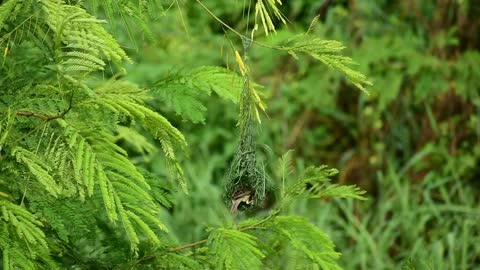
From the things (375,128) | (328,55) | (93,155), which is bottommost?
(375,128)

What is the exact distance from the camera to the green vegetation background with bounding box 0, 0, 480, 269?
553 centimetres

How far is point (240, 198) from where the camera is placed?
246 centimetres

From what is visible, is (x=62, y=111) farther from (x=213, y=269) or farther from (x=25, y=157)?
(x=213, y=269)

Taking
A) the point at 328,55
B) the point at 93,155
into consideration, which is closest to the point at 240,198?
the point at 328,55

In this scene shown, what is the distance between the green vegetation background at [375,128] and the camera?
553 cm

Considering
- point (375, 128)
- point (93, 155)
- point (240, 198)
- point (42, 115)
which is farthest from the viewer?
point (375, 128)

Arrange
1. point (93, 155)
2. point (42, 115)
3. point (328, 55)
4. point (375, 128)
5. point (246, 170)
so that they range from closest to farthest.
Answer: point (93, 155)
point (42, 115)
point (328, 55)
point (246, 170)
point (375, 128)

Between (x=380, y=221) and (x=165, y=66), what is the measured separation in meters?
1.87

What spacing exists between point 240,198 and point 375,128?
13.2 ft

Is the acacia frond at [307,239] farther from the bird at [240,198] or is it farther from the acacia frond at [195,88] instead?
the acacia frond at [195,88]

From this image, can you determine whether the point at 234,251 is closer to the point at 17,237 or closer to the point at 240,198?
the point at 240,198

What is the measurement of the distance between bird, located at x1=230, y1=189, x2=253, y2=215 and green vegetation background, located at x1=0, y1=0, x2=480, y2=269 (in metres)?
2.72

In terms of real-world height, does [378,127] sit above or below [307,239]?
below

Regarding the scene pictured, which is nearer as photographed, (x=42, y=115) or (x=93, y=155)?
(x=93, y=155)
